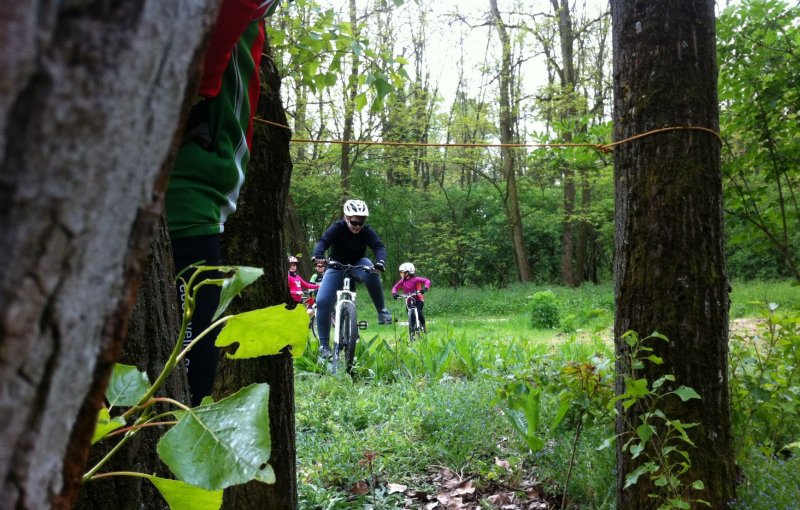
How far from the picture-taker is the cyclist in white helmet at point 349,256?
693cm

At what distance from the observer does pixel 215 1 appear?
0.31 meters

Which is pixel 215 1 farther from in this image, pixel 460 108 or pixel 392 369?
pixel 460 108

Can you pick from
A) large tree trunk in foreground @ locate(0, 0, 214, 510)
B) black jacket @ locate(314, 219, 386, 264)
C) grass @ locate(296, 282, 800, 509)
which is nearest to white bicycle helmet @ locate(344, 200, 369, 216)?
black jacket @ locate(314, 219, 386, 264)

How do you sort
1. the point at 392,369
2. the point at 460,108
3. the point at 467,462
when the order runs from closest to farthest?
the point at 467,462 → the point at 392,369 → the point at 460,108

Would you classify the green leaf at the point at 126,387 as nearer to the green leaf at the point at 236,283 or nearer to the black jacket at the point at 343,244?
the green leaf at the point at 236,283

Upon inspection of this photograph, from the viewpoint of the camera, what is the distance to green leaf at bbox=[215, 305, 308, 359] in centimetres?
54

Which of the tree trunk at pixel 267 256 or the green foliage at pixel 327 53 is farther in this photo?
the green foliage at pixel 327 53

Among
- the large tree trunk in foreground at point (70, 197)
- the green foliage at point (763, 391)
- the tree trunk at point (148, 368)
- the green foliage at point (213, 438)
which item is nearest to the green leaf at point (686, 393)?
the green foliage at point (763, 391)

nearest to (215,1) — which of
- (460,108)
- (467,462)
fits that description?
(467,462)

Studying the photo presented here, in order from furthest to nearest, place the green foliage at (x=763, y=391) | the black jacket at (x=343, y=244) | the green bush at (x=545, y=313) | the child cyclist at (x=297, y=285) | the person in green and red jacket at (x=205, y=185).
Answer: the green bush at (x=545, y=313) → the child cyclist at (x=297, y=285) → the black jacket at (x=343, y=244) → the green foliage at (x=763, y=391) → the person in green and red jacket at (x=205, y=185)

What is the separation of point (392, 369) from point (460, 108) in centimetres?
Result: 2052

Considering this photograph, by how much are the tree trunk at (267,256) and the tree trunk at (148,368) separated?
3.17ft

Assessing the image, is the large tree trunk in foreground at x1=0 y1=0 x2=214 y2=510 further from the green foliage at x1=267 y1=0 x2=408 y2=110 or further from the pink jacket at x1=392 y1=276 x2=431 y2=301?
the pink jacket at x1=392 y1=276 x2=431 y2=301

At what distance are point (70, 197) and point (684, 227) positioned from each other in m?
2.21
